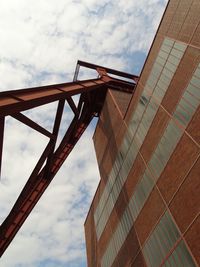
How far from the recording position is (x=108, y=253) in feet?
67.7

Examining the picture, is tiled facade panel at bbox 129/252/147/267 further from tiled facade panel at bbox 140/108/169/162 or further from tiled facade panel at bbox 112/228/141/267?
tiled facade panel at bbox 140/108/169/162

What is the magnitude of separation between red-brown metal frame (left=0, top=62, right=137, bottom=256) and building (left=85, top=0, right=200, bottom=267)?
3313mm

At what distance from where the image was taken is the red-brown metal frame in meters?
9.33

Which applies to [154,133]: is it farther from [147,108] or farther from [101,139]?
[101,139]

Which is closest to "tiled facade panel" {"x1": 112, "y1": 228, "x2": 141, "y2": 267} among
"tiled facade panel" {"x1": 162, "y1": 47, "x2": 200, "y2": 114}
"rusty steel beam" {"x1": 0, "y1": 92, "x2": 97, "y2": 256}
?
"rusty steel beam" {"x1": 0, "y1": 92, "x2": 97, "y2": 256}

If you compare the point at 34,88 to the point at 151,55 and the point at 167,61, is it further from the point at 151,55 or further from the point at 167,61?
the point at 151,55

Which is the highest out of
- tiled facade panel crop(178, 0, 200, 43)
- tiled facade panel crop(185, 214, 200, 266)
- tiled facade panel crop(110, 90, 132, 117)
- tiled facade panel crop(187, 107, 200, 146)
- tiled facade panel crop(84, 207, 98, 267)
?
tiled facade panel crop(178, 0, 200, 43)

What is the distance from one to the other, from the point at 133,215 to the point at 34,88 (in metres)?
9.34

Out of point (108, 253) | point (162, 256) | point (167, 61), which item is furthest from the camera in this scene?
point (108, 253)

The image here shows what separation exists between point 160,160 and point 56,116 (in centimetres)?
532

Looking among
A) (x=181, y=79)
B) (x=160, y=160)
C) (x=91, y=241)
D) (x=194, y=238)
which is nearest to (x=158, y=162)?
(x=160, y=160)

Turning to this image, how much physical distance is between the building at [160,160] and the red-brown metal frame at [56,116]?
331cm

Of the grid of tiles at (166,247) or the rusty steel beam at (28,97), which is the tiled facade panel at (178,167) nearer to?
the grid of tiles at (166,247)

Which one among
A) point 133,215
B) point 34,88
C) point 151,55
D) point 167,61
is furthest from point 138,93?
point 34,88
